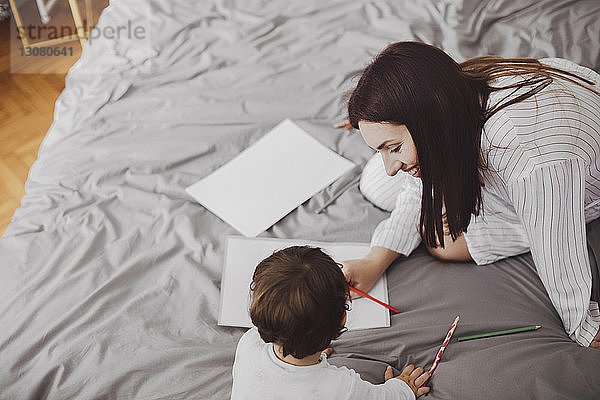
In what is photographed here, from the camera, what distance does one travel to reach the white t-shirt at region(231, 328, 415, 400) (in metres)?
0.90

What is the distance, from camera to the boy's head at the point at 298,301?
2.83 feet

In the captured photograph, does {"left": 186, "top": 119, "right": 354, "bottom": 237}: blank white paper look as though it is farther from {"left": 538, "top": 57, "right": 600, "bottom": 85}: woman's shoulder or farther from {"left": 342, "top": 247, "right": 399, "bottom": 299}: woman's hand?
{"left": 538, "top": 57, "right": 600, "bottom": 85}: woman's shoulder

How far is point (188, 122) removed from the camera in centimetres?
148

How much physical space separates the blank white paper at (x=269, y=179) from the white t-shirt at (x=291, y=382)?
39 centimetres

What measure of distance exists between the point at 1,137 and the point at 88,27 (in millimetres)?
653

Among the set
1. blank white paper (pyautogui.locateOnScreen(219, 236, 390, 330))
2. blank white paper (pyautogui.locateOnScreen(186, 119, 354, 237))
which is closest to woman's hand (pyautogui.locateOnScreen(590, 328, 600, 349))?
blank white paper (pyautogui.locateOnScreen(219, 236, 390, 330))

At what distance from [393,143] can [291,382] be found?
1.40 ft

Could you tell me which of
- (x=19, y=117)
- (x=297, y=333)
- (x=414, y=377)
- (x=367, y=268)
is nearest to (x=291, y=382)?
(x=297, y=333)

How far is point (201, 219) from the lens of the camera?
4.26ft

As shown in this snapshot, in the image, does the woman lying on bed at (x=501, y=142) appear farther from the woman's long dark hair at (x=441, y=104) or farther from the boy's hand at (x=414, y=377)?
the boy's hand at (x=414, y=377)

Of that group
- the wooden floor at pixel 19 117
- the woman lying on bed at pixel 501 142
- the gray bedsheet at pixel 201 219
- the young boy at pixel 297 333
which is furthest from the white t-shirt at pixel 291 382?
the wooden floor at pixel 19 117

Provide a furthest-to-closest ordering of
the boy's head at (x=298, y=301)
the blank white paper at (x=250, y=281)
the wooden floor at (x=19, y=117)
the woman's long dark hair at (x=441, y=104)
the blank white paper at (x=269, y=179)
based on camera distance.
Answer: the wooden floor at (x=19, y=117)
the blank white paper at (x=269, y=179)
the blank white paper at (x=250, y=281)
the woman's long dark hair at (x=441, y=104)
the boy's head at (x=298, y=301)

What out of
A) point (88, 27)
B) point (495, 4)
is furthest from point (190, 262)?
point (88, 27)

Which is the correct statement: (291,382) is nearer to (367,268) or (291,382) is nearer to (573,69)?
(367,268)
